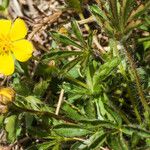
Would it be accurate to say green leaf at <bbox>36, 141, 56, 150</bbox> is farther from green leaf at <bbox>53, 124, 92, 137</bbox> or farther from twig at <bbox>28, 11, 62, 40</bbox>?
twig at <bbox>28, 11, 62, 40</bbox>

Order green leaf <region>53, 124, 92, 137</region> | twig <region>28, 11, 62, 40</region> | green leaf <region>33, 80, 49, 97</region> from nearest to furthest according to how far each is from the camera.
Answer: green leaf <region>53, 124, 92, 137</region> → green leaf <region>33, 80, 49, 97</region> → twig <region>28, 11, 62, 40</region>

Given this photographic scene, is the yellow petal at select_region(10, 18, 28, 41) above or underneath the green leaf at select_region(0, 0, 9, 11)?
underneath

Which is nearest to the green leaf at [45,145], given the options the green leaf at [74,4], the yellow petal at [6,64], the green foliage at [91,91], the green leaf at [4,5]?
the green foliage at [91,91]

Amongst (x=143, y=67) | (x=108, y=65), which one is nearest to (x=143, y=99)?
(x=108, y=65)

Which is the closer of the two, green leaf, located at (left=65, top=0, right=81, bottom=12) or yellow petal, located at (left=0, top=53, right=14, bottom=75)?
yellow petal, located at (left=0, top=53, right=14, bottom=75)

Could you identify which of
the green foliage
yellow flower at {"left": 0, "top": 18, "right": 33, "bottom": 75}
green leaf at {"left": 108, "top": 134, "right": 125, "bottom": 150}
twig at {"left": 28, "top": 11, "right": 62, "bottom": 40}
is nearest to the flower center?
yellow flower at {"left": 0, "top": 18, "right": 33, "bottom": 75}

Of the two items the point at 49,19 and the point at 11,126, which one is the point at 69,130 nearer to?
the point at 11,126

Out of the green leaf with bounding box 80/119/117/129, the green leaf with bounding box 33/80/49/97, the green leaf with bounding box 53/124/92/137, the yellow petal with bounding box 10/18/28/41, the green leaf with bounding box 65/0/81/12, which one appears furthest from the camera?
the green leaf with bounding box 65/0/81/12

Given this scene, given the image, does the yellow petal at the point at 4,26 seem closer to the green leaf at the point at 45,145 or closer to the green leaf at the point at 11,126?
the green leaf at the point at 11,126
